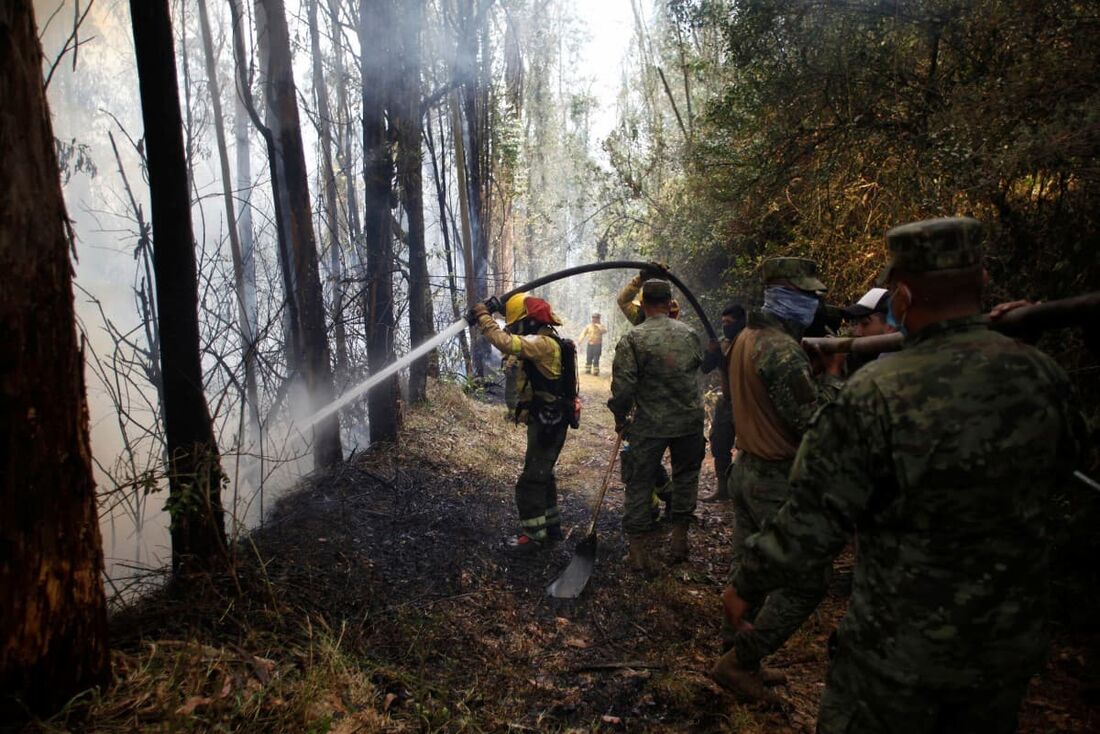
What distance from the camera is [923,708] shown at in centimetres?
174

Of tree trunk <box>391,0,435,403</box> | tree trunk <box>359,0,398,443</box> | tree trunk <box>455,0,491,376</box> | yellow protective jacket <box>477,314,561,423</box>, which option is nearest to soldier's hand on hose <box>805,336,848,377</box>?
yellow protective jacket <box>477,314,561,423</box>

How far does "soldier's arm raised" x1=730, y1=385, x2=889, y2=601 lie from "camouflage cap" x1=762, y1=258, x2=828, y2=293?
1.89 metres

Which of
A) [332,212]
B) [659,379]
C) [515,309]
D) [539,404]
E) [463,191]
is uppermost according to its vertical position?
[463,191]

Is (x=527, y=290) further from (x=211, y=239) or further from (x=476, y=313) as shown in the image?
(x=211, y=239)

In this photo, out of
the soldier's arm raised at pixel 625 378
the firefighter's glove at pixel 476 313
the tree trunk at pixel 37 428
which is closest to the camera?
the tree trunk at pixel 37 428

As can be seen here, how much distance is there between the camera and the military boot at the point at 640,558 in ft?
17.0

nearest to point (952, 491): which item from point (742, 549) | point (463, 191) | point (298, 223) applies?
point (742, 549)

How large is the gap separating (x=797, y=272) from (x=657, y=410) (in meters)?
2.04

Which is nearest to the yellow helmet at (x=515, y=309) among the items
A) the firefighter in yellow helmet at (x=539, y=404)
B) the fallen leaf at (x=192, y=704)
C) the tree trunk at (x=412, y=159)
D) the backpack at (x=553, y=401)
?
the firefighter in yellow helmet at (x=539, y=404)

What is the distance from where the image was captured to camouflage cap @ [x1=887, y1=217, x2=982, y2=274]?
5.56ft

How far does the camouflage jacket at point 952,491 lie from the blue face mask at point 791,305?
6.02 feet

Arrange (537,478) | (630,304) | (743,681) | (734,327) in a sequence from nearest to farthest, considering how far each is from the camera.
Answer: (743,681), (537,478), (734,327), (630,304)

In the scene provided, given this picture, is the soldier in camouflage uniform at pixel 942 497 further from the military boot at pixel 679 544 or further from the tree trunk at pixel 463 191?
the tree trunk at pixel 463 191

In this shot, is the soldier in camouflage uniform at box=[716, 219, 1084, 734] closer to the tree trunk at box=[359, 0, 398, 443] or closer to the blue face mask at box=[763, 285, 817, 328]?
the blue face mask at box=[763, 285, 817, 328]
